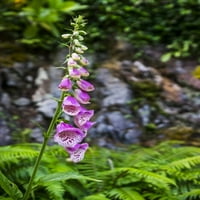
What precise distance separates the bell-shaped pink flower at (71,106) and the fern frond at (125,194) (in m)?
0.74

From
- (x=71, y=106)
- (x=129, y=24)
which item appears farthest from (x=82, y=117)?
(x=129, y=24)

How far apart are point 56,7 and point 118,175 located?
11.5 ft

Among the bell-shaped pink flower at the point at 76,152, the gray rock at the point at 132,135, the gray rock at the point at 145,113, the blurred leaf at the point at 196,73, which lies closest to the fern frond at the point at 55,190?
the bell-shaped pink flower at the point at 76,152

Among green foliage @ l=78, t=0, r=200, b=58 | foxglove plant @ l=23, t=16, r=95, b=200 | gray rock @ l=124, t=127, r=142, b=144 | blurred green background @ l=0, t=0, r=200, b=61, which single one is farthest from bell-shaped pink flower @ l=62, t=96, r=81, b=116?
green foliage @ l=78, t=0, r=200, b=58

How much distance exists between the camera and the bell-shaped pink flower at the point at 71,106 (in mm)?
1639

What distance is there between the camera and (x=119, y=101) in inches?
193

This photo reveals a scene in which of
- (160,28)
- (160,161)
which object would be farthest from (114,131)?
(160,28)

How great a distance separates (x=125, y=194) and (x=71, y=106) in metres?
0.80

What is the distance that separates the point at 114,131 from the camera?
4.34 m

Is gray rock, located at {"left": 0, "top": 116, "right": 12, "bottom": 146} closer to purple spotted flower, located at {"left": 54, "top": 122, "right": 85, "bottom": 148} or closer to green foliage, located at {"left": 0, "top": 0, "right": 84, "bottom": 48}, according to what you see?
green foliage, located at {"left": 0, "top": 0, "right": 84, "bottom": 48}

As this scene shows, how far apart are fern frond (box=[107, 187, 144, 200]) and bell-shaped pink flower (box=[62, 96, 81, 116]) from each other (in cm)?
74

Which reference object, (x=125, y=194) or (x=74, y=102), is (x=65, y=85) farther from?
(x=125, y=194)

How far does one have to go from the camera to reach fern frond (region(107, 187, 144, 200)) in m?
2.17

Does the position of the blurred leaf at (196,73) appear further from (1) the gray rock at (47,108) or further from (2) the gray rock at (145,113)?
(1) the gray rock at (47,108)
